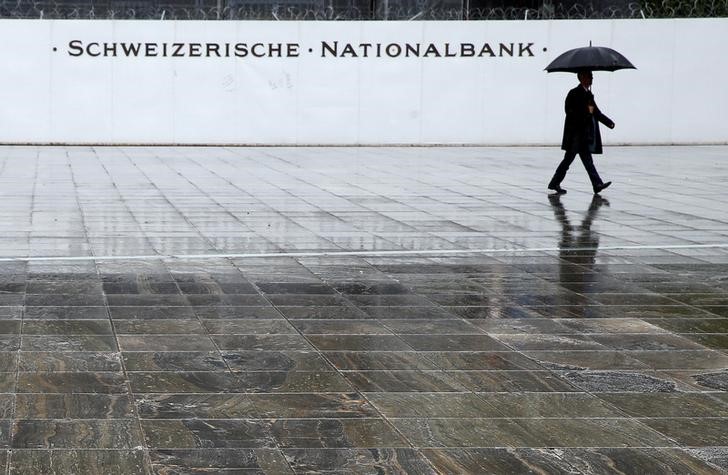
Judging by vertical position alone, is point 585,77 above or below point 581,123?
above

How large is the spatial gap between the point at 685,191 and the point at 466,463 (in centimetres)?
1248

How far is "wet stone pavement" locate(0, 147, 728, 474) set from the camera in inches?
205

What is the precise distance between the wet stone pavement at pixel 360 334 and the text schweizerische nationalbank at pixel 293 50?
31.6 ft

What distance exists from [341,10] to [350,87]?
1929 mm

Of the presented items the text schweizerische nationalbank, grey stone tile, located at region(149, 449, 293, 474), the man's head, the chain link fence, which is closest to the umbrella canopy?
the man's head

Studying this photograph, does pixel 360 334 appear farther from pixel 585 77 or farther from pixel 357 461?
pixel 585 77

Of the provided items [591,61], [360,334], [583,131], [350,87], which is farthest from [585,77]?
[360,334]

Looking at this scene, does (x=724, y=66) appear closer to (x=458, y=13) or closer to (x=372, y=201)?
(x=458, y=13)

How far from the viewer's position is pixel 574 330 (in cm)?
770

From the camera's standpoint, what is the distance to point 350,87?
82.9 ft

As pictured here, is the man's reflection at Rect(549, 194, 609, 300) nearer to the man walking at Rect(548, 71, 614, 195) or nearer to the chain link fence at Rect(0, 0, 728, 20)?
the man walking at Rect(548, 71, 614, 195)

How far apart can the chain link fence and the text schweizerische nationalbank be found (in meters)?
0.60

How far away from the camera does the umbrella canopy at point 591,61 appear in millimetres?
16172

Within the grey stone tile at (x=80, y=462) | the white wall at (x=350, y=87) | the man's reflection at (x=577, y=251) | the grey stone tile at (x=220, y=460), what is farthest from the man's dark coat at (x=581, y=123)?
the grey stone tile at (x=80, y=462)
